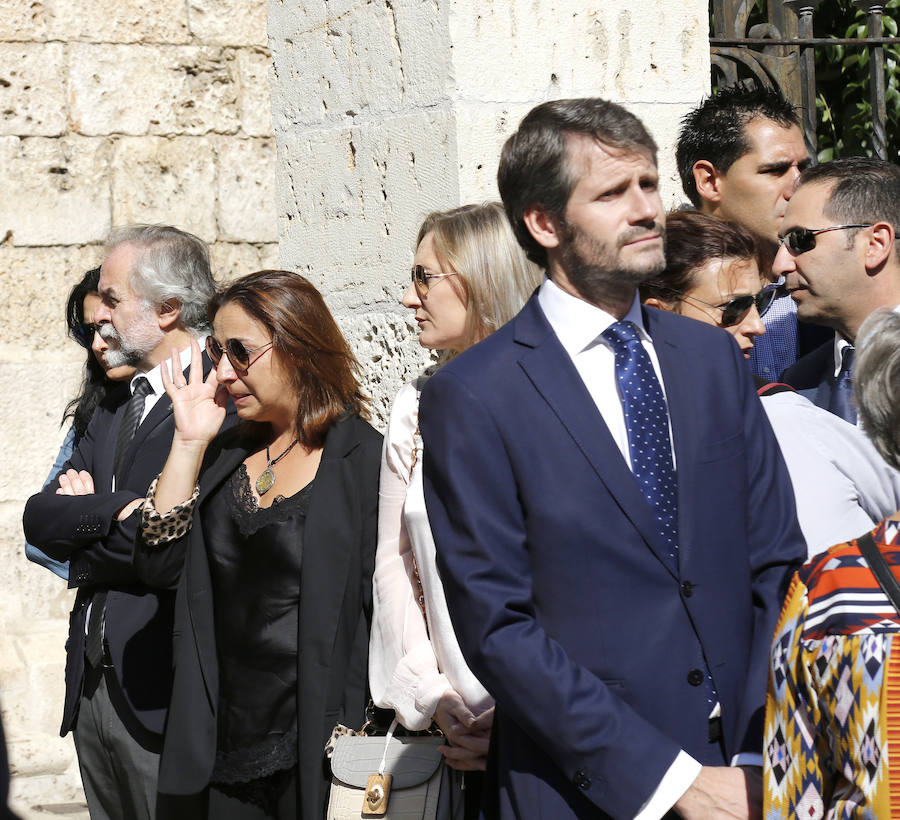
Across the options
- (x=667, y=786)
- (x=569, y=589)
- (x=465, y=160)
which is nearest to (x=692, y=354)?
(x=569, y=589)

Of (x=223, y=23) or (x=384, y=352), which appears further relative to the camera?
(x=223, y=23)

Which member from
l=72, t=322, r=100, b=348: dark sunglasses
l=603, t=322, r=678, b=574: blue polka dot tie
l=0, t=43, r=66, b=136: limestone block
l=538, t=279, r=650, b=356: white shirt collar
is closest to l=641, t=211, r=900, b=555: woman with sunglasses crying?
l=603, t=322, r=678, b=574: blue polka dot tie

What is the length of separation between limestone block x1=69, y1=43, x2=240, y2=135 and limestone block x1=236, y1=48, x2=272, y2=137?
0.03 meters

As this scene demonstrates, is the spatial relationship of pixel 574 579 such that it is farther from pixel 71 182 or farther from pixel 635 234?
pixel 71 182

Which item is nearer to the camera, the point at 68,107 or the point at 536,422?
the point at 536,422

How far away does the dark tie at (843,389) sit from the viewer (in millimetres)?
3084

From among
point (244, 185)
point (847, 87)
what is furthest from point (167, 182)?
point (847, 87)

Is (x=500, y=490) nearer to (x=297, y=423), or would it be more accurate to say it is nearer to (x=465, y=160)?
(x=297, y=423)

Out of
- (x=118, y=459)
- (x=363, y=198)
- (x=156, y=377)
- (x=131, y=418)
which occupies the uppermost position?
(x=363, y=198)

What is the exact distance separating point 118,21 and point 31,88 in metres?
0.42

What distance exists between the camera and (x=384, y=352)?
4.20 metres

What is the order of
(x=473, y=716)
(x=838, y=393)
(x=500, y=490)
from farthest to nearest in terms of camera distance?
(x=838, y=393) < (x=473, y=716) < (x=500, y=490)

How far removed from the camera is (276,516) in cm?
315

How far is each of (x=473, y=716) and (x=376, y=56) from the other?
2351 millimetres
